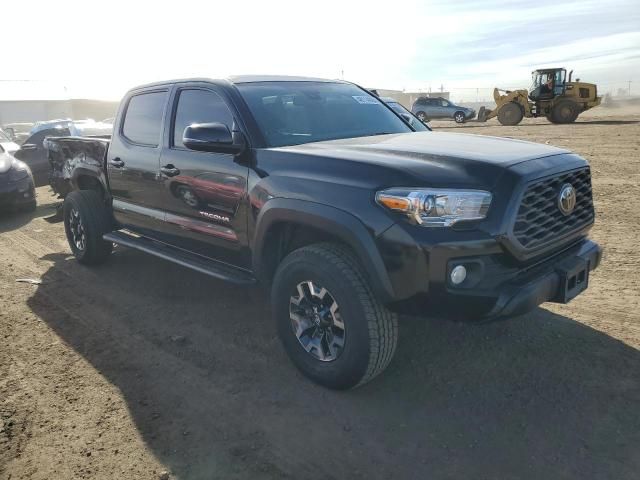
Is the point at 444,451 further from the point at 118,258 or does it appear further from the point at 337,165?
the point at 118,258

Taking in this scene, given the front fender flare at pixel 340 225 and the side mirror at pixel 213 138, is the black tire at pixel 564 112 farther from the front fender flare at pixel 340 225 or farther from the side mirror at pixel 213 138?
the front fender flare at pixel 340 225

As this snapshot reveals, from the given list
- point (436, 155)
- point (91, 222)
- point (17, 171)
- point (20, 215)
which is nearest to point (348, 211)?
point (436, 155)

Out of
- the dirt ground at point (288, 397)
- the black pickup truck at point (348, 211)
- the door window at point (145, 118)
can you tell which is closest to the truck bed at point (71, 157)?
the door window at point (145, 118)

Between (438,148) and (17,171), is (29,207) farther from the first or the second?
(438,148)

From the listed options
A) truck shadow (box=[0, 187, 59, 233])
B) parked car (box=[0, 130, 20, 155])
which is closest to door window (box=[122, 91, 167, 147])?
truck shadow (box=[0, 187, 59, 233])

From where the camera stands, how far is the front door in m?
3.64

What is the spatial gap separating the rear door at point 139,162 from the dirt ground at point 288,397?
800 millimetres

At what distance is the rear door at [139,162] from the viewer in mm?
4465

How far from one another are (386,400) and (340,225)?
1099mm

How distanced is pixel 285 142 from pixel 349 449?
6.60 feet

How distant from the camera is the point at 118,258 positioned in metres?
6.20

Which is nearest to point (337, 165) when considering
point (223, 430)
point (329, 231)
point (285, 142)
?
point (329, 231)

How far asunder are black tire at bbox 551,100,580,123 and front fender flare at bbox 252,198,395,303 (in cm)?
2430

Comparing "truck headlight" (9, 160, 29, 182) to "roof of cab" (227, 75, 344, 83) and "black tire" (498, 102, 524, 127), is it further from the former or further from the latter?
"black tire" (498, 102, 524, 127)
